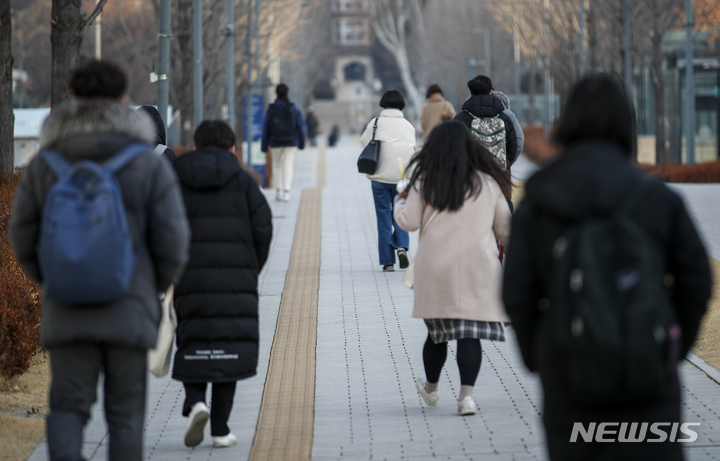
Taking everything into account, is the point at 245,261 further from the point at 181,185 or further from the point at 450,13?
the point at 450,13

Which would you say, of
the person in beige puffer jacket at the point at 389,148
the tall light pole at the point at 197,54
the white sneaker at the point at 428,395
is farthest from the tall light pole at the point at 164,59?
the white sneaker at the point at 428,395

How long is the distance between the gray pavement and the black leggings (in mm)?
232

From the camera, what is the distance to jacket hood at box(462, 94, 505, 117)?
870cm

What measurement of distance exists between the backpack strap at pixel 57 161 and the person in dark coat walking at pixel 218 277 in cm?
124

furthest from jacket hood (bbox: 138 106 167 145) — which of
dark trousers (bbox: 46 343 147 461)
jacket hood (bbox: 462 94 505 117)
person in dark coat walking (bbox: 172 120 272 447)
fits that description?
dark trousers (bbox: 46 343 147 461)

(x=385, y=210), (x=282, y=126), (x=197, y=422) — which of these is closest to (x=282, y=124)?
(x=282, y=126)

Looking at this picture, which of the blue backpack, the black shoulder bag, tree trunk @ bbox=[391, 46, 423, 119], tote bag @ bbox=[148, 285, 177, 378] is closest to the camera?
the blue backpack

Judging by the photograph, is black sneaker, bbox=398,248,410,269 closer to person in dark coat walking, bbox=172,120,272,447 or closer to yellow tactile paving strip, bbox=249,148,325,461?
yellow tactile paving strip, bbox=249,148,325,461

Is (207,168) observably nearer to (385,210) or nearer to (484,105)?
(484,105)

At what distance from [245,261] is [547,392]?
2119 millimetres

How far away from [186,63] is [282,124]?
6.89m

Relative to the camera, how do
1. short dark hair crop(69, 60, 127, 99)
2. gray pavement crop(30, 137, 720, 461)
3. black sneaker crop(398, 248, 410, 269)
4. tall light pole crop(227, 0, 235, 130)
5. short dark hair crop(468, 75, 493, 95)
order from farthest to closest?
tall light pole crop(227, 0, 235, 130)
black sneaker crop(398, 248, 410, 269)
short dark hair crop(468, 75, 493, 95)
gray pavement crop(30, 137, 720, 461)
short dark hair crop(69, 60, 127, 99)

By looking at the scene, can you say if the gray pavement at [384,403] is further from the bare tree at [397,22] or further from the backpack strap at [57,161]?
the bare tree at [397,22]

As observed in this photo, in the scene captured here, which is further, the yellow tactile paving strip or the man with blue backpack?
the yellow tactile paving strip
